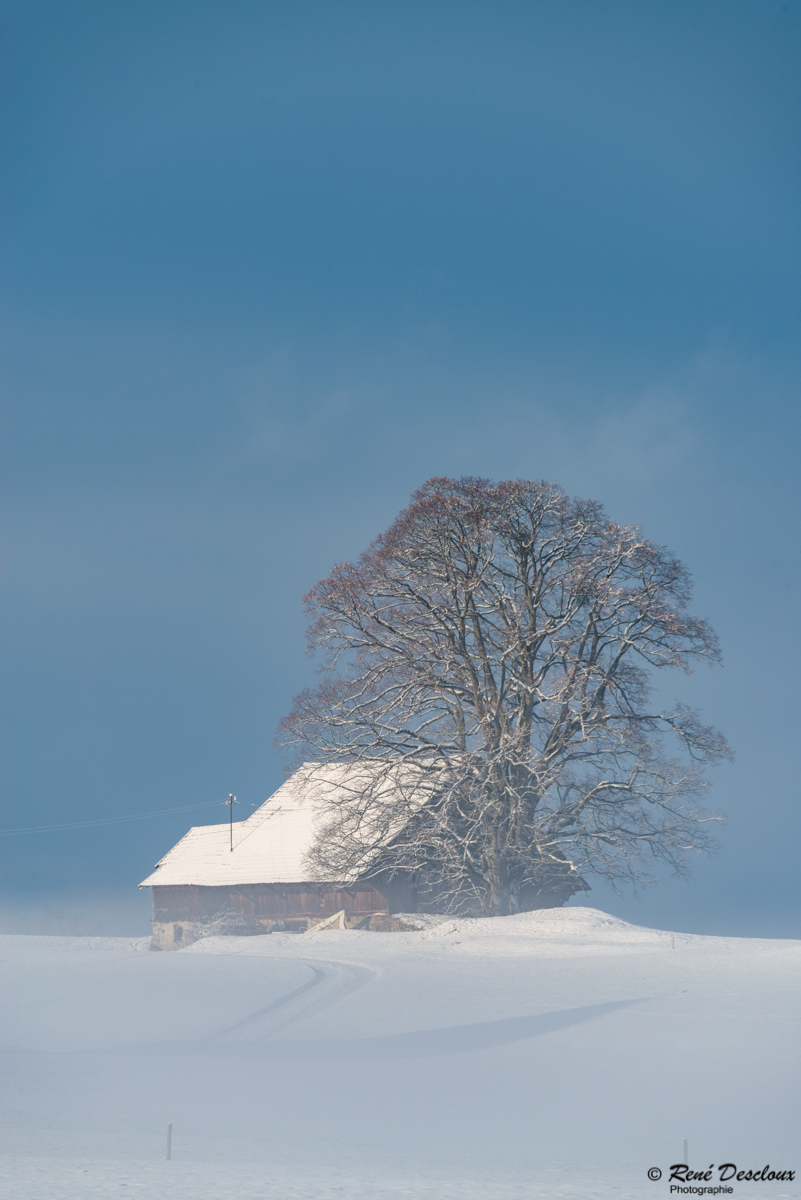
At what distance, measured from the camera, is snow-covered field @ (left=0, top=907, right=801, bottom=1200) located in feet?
24.7

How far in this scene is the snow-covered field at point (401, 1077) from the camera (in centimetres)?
752

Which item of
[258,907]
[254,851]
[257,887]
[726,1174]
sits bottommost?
[258,907]

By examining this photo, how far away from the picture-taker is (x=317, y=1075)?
1033cm

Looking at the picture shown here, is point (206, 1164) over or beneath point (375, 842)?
beneath

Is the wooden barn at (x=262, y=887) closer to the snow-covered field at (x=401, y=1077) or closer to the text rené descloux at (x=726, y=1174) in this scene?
the snow-covered field at (x=401, y=1077)

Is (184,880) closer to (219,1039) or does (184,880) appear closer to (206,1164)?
(219,1039)

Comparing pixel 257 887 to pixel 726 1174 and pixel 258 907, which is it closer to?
pixel 258 907

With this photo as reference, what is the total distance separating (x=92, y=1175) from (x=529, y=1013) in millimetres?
6860

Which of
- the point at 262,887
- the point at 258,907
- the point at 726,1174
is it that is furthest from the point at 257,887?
the point at 726,1174

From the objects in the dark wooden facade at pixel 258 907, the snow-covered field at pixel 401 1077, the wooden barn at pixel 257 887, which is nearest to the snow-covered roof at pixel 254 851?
the wooden barn at pixel 257 887

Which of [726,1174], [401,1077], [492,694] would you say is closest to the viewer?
[726,1174]

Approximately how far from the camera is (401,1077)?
10.3 metres

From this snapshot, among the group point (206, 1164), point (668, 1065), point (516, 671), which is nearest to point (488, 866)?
point (516, 671)

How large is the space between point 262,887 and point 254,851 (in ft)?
6.19
